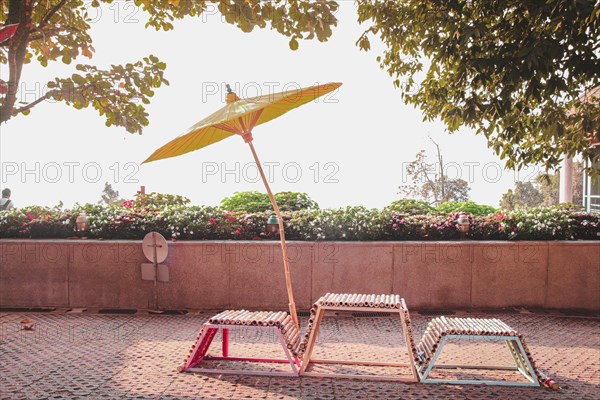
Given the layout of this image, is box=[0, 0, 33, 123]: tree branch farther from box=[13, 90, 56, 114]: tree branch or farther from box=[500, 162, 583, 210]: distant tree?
box=[500, 162, 583, 210]: distant tree

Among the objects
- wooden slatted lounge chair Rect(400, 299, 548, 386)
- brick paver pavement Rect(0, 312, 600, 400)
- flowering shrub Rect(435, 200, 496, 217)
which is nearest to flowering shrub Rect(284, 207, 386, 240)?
brick paver pavement Rect(0, 312, 600, 400)

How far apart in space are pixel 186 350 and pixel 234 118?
2699 mm

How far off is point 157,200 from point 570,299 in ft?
25.5

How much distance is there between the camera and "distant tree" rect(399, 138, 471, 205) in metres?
15.1

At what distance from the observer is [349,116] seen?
12.4 m

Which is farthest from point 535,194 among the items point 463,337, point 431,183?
Result: point 463,337

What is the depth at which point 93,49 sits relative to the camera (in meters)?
6.66

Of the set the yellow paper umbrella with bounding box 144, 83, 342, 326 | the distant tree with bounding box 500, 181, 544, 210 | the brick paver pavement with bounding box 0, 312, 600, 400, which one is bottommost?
the brick paver pavement with bounding box 0, 312, 600, 400

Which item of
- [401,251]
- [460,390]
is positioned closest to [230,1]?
[401,251]

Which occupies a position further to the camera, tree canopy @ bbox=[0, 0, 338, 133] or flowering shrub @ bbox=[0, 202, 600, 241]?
flowering shrub @ bbox=[0, 202, 600, 241]

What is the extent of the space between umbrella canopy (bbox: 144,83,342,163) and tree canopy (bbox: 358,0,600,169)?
1.26 m

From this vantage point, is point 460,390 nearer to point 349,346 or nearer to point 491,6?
point 349,346

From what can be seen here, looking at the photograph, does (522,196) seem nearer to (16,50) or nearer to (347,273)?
(347,273)

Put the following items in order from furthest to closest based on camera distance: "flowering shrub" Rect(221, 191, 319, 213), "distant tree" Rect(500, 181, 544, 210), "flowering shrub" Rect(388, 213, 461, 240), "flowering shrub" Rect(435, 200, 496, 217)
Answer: "distant tree" Rect(500, 181, 544, 210)
"flowering shrub" Rect(435, 200, 496, 217)
"flowering shrub" Rect(221, 191, 319, 213)
"flowering shrub" Rect(388, 213, 461, 240)
